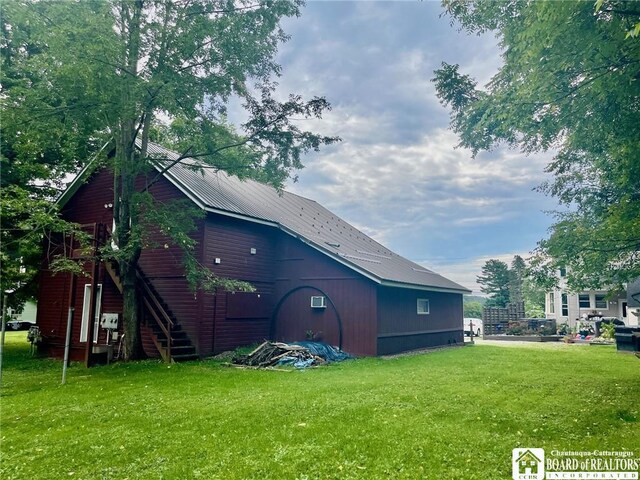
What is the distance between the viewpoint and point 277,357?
1091cm

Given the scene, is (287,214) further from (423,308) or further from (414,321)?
(423,308)

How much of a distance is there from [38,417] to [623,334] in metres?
15.3

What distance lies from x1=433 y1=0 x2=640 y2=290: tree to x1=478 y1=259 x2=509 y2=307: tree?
127 feet

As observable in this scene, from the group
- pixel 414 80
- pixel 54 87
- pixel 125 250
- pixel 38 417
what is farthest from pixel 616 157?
pixel 54 87

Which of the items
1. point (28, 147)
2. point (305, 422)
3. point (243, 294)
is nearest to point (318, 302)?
point (243, 294)

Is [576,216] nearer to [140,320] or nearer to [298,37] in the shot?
[298,37]

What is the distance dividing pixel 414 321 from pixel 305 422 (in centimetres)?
1054

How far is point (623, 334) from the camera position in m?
13.3

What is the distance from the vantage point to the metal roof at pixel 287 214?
12.7m

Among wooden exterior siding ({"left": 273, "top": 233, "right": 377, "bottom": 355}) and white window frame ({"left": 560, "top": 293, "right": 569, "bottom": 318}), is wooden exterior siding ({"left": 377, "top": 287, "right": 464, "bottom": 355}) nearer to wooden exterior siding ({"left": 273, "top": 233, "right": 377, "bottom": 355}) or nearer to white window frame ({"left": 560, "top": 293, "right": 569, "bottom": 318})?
wooden exterior siding ({"left": 273, "top": 233, "right": 377, "bottom": 355})

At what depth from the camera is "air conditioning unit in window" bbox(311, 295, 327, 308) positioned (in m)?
13.7

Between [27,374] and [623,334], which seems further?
[623,334]

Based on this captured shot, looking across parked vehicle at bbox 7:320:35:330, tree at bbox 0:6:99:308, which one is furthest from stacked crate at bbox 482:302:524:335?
parked vehicle at bbox 7:320:35:330

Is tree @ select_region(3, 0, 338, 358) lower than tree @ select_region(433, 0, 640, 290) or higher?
higher
